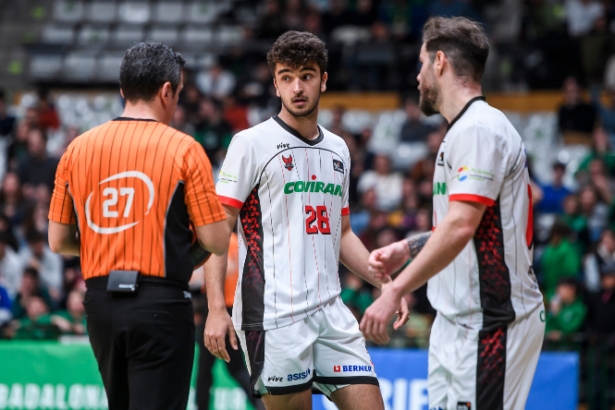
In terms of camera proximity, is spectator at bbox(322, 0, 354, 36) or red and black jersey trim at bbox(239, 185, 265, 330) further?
spectator at bbox(322, 0, 354, 36)

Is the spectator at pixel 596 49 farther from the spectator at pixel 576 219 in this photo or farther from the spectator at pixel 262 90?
the spectator at pixel 262 90

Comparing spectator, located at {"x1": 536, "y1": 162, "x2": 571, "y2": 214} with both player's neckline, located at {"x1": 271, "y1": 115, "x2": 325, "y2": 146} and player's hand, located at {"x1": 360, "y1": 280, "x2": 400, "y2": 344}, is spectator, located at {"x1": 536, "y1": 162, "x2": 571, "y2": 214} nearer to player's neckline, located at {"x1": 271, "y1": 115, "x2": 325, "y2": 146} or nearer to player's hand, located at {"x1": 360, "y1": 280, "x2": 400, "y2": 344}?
player's neckline, located at {"x1": 271, "y1": 115, "x2": 325, "y2": 146}

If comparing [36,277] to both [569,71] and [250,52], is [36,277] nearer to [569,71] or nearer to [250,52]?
[250,52]

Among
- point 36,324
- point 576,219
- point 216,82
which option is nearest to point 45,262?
point 36,324

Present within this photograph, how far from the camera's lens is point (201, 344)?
898cm

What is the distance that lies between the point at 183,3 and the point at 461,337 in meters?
16.9

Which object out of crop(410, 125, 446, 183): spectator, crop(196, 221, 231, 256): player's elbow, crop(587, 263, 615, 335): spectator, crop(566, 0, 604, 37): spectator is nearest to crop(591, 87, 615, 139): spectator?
crop(566, 0, 604, 37): spectator

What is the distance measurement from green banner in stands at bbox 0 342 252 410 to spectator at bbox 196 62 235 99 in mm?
8132

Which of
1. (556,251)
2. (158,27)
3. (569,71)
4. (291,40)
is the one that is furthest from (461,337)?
(158,27)

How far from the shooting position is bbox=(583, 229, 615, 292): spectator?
1073cm

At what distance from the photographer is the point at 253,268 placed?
4934 mm

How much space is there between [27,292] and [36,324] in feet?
3.07

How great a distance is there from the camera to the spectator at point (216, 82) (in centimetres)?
1664

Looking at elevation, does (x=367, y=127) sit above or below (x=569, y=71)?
below
